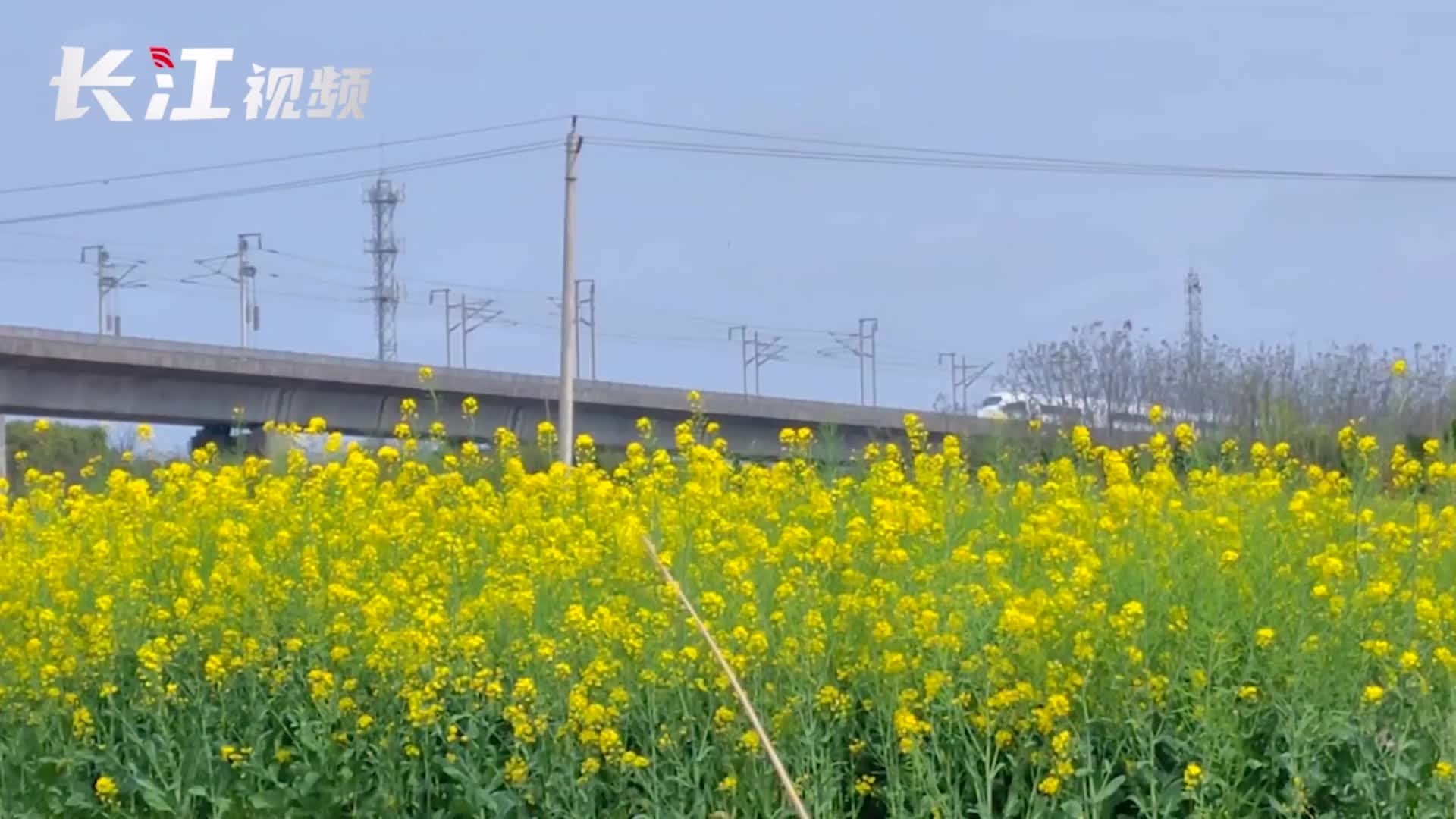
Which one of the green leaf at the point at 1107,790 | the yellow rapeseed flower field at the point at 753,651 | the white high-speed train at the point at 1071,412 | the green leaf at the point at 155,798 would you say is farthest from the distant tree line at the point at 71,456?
the white high-speed train at the point at 1071,412

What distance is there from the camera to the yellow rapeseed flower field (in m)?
4.47

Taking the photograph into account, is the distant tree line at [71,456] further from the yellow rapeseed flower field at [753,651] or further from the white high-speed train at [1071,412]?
the white high-speed train at [1071,412]

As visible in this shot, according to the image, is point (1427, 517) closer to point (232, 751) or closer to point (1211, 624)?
point (1211, 624)

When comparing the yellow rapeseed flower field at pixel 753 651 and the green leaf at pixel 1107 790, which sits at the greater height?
the yellow rapeseed flower field at pixel 753 651

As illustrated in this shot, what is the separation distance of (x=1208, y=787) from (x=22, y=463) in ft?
21.0

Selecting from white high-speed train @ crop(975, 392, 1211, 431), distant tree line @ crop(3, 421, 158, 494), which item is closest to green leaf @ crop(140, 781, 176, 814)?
distant tree line @ crop(3, 421, 158, 494)

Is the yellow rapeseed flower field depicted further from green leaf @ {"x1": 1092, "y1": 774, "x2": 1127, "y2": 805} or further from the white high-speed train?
the white high-speed train

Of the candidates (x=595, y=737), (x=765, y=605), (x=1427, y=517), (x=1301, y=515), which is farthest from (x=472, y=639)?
(x=1427, y=517)

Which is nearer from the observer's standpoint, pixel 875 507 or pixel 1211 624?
pixel 1211 624

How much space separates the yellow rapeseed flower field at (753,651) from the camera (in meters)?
4.47

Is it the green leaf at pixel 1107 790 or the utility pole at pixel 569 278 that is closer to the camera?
the green leaf at pixel 1107 790

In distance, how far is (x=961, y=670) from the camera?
4.61 metres

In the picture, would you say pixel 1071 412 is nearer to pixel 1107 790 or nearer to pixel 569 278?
pixel 569 278

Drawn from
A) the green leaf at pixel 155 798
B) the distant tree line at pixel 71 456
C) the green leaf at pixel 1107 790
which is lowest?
the green leaf at pixel 155 798
